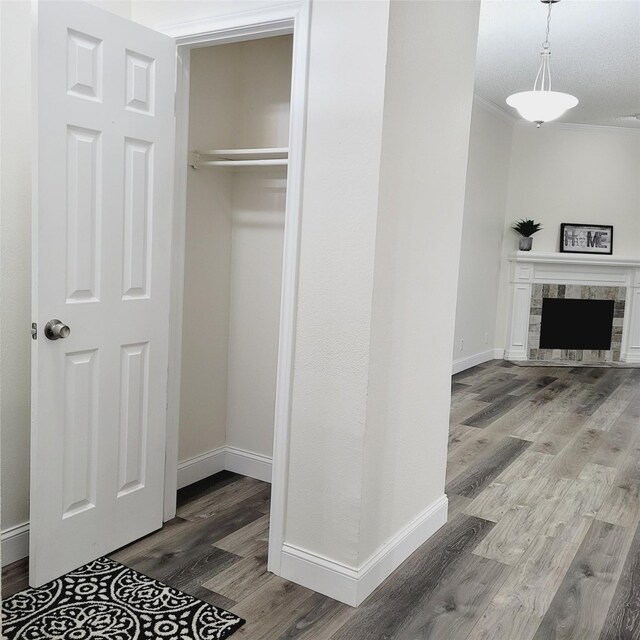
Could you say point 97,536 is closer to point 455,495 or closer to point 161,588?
point 161,588

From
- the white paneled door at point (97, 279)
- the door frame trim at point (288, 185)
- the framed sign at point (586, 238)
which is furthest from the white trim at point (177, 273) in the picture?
the framed sign at point (586, 238)

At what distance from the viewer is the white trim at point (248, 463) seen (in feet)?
11.1

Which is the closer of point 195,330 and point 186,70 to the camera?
point 186,70

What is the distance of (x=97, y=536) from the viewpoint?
2467mm

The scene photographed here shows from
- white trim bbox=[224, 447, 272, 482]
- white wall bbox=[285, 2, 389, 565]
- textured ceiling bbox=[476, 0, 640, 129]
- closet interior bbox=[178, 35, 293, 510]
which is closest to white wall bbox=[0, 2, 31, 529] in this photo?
closet interior bbox=[178, 35, 293, 510]

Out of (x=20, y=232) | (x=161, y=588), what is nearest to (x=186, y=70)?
(x=20, y=232)

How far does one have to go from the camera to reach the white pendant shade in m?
4.14

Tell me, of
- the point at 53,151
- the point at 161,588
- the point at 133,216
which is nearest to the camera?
the point at 53,151

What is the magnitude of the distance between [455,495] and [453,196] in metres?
1.55

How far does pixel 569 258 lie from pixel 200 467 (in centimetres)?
535

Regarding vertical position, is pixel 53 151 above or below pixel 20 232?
above

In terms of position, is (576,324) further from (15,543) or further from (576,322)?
(15,543)

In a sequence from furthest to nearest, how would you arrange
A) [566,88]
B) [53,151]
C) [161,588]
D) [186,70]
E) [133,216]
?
[566,88] < [186,70] < [133,216] < [161,588] < [53,151]

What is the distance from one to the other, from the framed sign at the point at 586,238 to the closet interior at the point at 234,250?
5.17 meters
